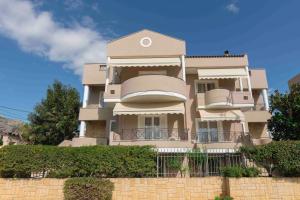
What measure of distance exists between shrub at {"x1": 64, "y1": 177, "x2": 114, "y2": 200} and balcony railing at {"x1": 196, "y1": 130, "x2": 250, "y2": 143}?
37.2 ft

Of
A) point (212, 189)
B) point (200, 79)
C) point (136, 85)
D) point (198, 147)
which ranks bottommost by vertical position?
point (212, 189)

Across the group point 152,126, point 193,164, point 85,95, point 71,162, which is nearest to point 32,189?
point 71,162

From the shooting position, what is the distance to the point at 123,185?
17.8 m

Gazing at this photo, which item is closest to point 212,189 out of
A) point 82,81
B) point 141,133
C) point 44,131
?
point 141,133

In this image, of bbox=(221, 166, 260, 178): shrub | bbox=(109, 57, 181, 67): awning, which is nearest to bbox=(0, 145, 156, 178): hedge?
bbox=(221, 166, 260, 178): shrub

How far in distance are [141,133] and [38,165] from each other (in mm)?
10761

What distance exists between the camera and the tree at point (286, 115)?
22062 millimetres

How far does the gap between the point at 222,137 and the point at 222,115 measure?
227 cm

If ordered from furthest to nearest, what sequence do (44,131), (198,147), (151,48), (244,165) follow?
1. (44,131)
2. (151,48)
3. (198,147)
4. (244,165)

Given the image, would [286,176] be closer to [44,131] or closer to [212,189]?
[212,189]

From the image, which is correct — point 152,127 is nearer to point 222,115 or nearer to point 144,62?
point 144,62

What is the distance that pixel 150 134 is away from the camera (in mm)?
26469

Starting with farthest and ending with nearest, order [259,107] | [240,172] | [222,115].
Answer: [259,107]
[222,115]
[240,172]

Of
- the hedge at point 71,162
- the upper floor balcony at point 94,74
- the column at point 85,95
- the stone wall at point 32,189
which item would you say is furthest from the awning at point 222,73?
the stone wall at point 32,189
